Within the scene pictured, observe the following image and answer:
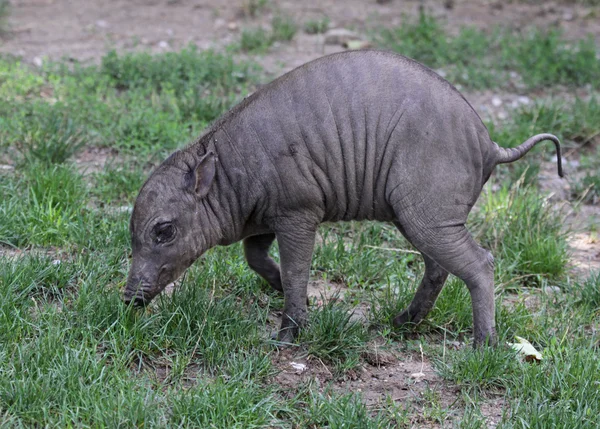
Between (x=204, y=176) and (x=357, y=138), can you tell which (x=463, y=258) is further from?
(x=204, y=176)

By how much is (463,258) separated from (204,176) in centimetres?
155

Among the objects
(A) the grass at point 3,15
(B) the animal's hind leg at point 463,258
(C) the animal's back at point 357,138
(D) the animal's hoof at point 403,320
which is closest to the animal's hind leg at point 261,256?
(C) the animal's back at point 357,138

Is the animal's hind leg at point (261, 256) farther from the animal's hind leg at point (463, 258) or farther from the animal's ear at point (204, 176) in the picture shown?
the animal's hind leg at point (463, 258)

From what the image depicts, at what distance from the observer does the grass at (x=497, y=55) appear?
367 inches

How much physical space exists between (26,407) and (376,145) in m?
2.31

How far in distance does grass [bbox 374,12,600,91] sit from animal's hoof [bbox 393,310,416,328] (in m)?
4.37

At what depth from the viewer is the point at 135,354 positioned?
480 cm

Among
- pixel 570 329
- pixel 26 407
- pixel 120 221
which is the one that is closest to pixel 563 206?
pixel 570 329

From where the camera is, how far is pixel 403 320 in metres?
5.45

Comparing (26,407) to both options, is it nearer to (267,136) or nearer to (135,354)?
(135,354)

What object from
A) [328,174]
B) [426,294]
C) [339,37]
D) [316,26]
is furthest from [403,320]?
[316,26]

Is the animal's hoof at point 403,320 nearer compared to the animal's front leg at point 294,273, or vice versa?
the animal's front leg at point 294,273

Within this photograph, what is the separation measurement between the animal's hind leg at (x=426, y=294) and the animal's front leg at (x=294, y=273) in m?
0.67

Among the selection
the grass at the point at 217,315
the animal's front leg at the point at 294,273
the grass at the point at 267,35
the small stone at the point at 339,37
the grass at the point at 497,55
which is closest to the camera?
the grass at the point at 217,315
